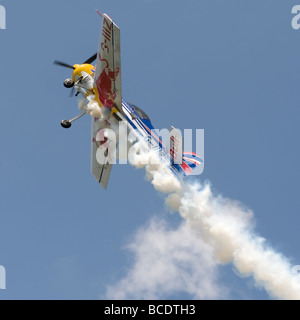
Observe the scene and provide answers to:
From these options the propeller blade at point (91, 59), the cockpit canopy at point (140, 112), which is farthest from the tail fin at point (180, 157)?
the propeller blade at point (91, 59)

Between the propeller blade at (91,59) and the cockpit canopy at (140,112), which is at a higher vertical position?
the propeller blade at (91,59)

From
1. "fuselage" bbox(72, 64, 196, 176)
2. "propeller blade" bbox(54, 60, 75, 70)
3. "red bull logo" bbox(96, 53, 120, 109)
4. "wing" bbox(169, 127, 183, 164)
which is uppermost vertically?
"propeller blade" bbox(54, 60, 75, 70)

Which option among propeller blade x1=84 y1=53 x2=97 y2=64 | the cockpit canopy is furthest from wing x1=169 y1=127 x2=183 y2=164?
propeller blade x1=84 y1=53 x2=97 y2=64

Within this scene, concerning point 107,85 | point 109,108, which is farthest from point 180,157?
point 107,85

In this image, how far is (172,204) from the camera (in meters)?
28.6

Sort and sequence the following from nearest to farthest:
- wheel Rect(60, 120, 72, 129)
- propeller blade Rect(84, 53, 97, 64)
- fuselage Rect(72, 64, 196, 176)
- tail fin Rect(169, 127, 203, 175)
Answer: tail fin Rect(169, 127, 203, 175) → fuselage Rect(72, 64, 196, 176) → wheel Rect(60, 120, 72, 129) → propeller blade Rect(84, 53, 97, 64)

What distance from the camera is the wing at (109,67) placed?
27172 mm

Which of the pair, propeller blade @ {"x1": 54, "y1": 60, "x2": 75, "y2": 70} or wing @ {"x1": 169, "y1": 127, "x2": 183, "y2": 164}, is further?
propeller blade @ {"x1": 54, "y1": 60, "x2": 75, "y2": 70}

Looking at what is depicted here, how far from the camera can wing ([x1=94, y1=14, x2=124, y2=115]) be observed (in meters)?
27.2

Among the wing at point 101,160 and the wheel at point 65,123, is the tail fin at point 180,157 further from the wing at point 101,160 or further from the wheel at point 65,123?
the wheel at point 65,123

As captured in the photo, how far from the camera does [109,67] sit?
28219 mm

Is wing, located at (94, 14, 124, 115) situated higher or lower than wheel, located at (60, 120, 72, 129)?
higher

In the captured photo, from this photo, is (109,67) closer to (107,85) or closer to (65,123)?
(107,85)

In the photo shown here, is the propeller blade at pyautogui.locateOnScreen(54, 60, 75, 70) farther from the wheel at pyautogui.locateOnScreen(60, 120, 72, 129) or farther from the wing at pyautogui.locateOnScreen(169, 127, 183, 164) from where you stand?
the wing at pyautogui.locateOnScreen(169, 127, 183, 164)
